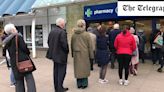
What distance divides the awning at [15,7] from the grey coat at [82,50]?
10.7 m

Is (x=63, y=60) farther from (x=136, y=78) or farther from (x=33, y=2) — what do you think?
(x=33, y=2)

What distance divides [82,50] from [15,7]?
12.4m

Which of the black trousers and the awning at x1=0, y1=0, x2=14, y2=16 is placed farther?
the awning at x1=0, y1=0, x2=14, y2=16

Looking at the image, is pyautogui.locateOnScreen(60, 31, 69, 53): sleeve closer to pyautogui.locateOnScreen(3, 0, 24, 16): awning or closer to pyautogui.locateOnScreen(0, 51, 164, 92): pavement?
pyautogui.locateOnScreen(0, 51, 164, 92): pavement

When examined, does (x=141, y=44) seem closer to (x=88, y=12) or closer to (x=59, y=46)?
(x=88, y=12)

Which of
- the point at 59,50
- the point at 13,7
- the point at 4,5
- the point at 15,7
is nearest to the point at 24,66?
the point at 59,50

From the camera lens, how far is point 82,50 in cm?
970

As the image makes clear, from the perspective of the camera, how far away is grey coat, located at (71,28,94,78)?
9.70 metres

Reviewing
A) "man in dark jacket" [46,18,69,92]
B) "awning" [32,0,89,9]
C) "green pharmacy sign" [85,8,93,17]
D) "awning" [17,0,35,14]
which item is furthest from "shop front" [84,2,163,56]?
"man in dark jacket" [46,18,69,92]

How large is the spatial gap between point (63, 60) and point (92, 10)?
951cm

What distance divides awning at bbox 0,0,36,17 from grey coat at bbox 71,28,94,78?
10652mm

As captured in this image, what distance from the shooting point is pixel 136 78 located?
11.4 meters

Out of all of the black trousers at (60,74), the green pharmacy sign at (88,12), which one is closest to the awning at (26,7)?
the green pharmacy sign at (88,12)

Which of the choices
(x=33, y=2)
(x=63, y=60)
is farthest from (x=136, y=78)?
(x=33, y=2)
